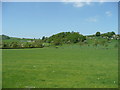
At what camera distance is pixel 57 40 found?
7606cm

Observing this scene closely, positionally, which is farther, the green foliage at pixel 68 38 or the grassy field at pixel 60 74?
the green foliage at pixel 68 38

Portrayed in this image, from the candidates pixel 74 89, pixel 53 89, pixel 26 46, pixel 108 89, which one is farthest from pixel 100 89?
pixel 26 46

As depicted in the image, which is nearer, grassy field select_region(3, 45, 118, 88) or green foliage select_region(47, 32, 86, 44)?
grassy field select_region(3, 45, 118, 88)

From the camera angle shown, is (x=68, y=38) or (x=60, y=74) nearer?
(x=60, y=74)

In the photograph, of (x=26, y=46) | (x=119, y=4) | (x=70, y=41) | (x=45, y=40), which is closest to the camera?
(x=119, y=4)

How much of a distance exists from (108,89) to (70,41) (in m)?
68.4

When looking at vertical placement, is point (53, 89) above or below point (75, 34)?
below

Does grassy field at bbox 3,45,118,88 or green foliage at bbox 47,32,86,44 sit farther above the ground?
green foliage at bbox 47,32,86,44

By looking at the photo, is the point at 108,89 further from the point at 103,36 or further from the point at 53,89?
the point at 103,36

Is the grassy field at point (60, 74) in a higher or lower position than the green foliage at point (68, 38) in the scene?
lower

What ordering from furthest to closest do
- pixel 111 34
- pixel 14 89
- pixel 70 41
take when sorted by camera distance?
pixel 111 34, pixel 70 41, pixel 14 89

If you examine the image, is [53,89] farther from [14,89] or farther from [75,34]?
[75,34]

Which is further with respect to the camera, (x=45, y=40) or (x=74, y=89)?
(x=45, y=40)

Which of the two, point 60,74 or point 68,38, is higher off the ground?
point 68,38
